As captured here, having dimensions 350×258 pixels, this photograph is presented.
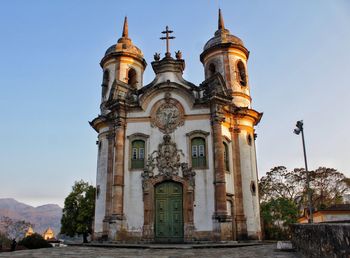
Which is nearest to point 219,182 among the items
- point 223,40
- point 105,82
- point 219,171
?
point 219,171

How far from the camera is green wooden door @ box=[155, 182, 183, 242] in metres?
19.5

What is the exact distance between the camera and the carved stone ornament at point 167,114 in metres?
21.3

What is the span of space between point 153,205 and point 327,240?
47.1ft

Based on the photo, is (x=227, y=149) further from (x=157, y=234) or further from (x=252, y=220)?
(x=157, y=234)

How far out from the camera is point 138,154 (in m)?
21.2

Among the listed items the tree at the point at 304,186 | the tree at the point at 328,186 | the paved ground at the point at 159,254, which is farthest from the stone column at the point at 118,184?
the tree at the point at 328,186

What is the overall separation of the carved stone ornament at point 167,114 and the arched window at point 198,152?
1423mm

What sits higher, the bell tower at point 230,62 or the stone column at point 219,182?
the bell tower at point 230,62

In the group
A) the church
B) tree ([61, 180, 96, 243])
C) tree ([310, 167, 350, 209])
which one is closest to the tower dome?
the church

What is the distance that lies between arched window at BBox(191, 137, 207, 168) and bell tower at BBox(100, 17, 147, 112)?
25.1 ft

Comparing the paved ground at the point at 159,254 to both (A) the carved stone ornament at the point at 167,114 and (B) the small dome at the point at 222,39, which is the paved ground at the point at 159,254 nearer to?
(A) the carved stone ornament at the point at 167,114

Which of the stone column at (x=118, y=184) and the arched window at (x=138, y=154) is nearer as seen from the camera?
the stone column at (x=118, y=184)

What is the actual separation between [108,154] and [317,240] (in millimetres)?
16672

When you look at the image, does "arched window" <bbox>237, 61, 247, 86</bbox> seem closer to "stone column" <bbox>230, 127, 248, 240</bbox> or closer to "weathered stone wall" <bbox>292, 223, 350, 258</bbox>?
"stone column" <bbox>230, 127, 248, 240</bbox>
